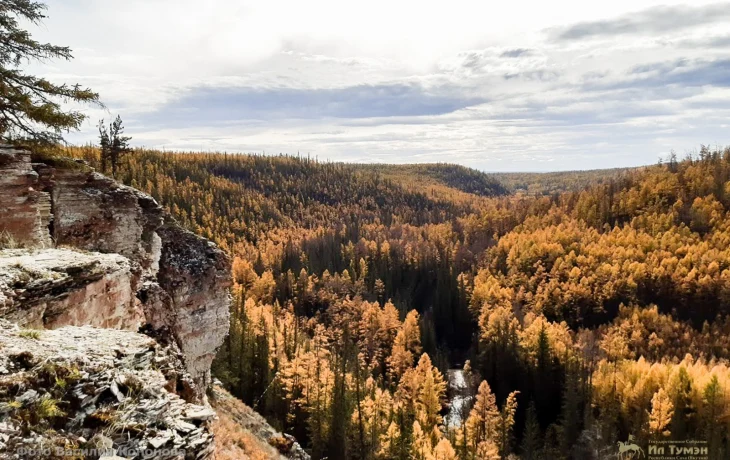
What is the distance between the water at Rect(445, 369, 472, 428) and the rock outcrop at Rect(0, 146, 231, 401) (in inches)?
1803

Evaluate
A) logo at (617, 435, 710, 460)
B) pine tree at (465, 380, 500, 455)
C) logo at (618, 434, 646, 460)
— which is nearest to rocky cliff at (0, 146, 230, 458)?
pine tree at (465, 380, 500, 455)

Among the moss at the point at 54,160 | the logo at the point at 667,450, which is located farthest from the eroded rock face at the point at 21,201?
the logo at the point at 667,450

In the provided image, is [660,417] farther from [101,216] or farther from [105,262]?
[105,262]

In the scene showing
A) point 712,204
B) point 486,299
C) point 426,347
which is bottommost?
point 426,347

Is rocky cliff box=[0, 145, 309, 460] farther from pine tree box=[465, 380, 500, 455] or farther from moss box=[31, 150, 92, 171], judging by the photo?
pine tree box=[465, 380, 500, 455]

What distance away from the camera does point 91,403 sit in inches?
293

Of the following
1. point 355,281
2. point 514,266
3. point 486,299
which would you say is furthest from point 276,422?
point 514,266

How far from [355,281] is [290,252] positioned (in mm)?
33966

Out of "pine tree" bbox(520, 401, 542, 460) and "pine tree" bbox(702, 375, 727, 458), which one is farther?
"pine tree" bbox(702, 375, 727, 458)

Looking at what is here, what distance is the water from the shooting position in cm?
6742

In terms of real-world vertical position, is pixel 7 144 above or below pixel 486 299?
above

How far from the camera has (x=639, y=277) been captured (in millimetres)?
107562

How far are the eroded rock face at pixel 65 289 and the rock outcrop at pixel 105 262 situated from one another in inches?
1.0

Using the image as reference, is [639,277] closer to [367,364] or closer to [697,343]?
[697,343]
